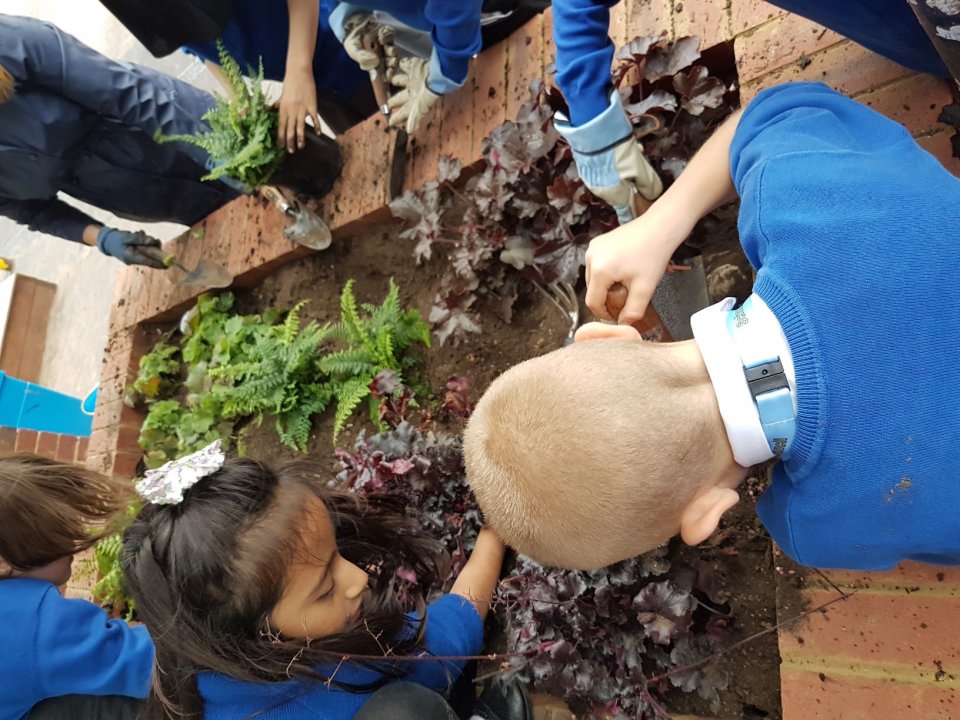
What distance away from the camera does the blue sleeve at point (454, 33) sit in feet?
6.55

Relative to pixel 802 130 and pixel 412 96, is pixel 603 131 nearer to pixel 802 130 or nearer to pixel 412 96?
pixel 802 130

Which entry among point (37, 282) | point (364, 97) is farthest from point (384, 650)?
point (37, 282)

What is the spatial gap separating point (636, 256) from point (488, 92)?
4.57 feet

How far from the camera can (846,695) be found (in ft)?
4.46

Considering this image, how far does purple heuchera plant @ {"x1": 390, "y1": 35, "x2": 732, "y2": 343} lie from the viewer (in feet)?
5.85

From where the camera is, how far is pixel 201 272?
11.0 feet

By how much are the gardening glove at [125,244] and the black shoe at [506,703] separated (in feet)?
9.43

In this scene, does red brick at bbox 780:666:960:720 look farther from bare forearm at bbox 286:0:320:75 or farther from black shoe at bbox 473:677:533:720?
bare forearm at bbox 286:0:320:75

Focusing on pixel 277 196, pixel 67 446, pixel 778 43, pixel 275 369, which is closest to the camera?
pixel 778 43

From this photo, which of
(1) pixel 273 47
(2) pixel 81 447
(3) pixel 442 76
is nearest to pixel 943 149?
(3) pixel 442 76

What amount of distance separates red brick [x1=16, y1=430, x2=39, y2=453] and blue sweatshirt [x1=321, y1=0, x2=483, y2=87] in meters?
4.28

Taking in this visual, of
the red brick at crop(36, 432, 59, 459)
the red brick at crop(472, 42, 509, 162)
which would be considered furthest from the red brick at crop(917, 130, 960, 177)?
the red brick at crop(36, 432, 59, 459)

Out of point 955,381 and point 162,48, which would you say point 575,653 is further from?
point 162,48

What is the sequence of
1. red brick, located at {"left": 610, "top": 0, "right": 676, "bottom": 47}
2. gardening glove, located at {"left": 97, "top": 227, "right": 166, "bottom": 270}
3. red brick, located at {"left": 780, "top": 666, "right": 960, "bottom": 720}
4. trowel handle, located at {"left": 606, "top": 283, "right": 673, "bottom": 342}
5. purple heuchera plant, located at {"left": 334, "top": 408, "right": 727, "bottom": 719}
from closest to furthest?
red brick, located at {"left": 780, "top": 666, "right": 960, "bottom": 720} < trowel handle, located at {"left": 606, "top": 283, "right": 673, "bottom": 342} < purple heuchera plant, located at {"left": 334, "top": 408, "right": 727, "bottom": 719} < red brick, located at {"left": 610, "top": 0, "right": 676, "bottom": 47} < gardening glove, located at {"left": 97, "top": 227, "right": 166, "bottom": 270}
